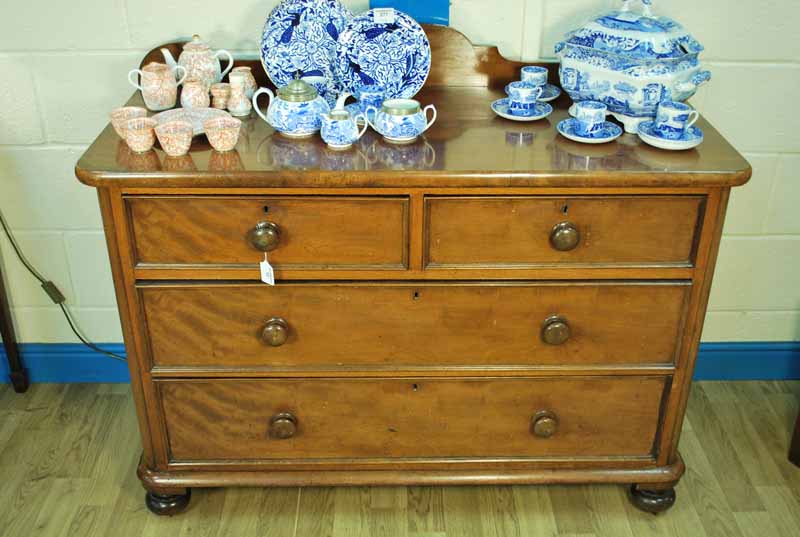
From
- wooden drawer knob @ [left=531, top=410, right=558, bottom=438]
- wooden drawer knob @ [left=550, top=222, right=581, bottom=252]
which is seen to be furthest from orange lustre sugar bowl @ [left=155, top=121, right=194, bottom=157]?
wooden drawer knob @ [left=531, top=410, right=558, bottom=438]

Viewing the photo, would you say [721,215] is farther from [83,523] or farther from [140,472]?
[83,523]

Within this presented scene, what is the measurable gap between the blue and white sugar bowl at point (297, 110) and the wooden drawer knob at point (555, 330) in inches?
25.3

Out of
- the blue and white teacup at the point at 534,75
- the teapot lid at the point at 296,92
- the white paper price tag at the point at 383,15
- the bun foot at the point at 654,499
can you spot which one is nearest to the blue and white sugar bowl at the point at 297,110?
the teapot lid at the point at 296,92

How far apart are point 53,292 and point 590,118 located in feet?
5.06

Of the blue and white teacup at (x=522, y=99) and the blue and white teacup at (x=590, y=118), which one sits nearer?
the blue and white teacup at (x=590, y=118)

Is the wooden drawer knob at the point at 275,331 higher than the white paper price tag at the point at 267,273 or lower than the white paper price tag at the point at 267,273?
lower

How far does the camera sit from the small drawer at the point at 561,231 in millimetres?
1714

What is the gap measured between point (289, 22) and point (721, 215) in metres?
1.03

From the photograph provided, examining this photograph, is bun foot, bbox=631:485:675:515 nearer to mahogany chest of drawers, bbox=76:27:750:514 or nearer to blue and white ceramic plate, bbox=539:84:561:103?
mahogany chest of drawers, bbox=76:27:750:514

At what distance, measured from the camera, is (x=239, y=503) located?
2.13 metres

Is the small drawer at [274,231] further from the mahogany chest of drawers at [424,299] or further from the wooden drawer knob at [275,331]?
the wooden drawer knob at [275,331]

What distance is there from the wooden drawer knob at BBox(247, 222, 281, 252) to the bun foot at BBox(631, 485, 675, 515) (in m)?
1.08

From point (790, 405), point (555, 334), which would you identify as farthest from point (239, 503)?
point (790, 405)

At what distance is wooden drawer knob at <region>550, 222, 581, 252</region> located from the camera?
68.1 inches
